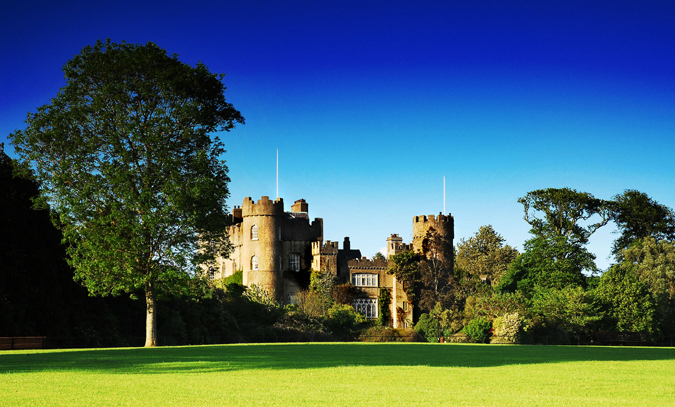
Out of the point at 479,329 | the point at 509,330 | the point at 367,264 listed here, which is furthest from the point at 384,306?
the point at 509,330

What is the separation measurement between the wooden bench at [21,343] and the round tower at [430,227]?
40785 mm

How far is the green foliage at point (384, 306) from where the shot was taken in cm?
5994

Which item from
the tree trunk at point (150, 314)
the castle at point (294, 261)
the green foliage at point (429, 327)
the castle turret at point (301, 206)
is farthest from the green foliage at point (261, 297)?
the tree trunk at point (150, 314)

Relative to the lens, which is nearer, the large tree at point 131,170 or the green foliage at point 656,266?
the large tree at point 131,170

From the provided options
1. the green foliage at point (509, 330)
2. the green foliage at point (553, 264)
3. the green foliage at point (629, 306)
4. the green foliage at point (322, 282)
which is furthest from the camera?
the green foliage at point (322, 282)

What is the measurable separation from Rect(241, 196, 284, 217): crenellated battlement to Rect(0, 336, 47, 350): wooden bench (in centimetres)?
3434

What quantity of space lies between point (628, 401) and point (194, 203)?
72.0ft

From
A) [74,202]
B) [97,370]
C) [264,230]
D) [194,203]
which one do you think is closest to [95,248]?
[74,202]

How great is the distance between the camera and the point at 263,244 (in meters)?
60.8

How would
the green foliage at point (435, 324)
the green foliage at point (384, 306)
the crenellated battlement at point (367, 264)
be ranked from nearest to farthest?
the green foliage at point (435, 324) < the green foliage at point (384, 306) < the crenellated battlement at point (367, 264)

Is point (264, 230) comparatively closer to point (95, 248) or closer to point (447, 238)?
point (447, 238)

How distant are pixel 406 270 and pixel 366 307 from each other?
4815 millimetres

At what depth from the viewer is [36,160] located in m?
30.2

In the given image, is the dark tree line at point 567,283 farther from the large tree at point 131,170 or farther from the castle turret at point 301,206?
the large tree at point 131,170
